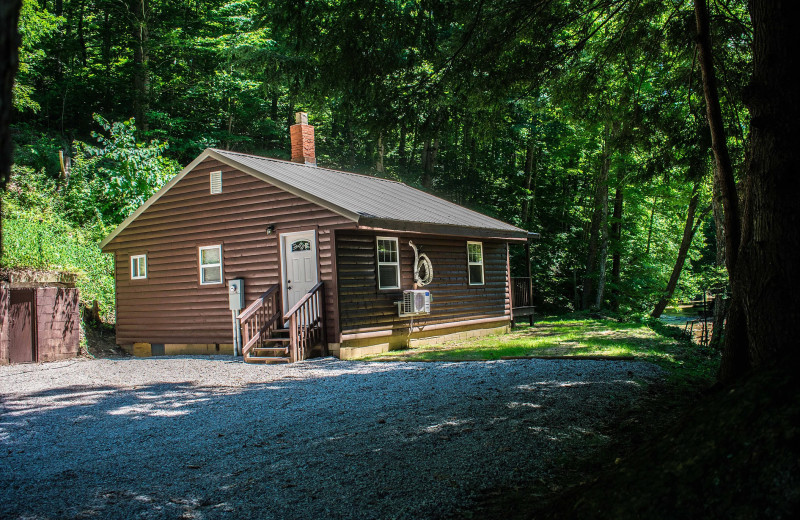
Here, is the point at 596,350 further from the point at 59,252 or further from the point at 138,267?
the point at 59,252

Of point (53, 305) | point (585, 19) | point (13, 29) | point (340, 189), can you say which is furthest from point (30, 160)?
point (13, 29)

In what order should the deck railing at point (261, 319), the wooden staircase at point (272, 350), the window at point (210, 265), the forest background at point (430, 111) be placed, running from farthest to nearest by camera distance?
1. the window at point (210, 265)
2. the deck railing at point (261, 319)
3. the wooden staircase at point (272, 350)
4. the forest background at point (430, 111)

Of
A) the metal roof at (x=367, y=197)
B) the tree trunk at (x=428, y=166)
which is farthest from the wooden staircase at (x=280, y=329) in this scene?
the tree trunk at (x=428, y=166)

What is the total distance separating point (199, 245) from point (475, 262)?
24.2 feet

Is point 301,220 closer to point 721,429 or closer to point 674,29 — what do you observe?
point 674,29

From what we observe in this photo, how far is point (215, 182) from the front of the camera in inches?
562

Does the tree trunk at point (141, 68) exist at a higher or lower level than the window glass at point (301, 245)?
higher

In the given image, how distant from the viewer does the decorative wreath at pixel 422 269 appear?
13.9 meters

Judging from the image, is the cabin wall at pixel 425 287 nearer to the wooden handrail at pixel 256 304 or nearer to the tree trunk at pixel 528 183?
the wooden handrail at pixel 256 304

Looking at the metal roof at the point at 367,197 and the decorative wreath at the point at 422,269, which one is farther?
the decorative wreath at the point at 422,269

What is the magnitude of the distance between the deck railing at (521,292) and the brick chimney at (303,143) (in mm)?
7647

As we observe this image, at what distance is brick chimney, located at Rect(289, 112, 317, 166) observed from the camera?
654 inches

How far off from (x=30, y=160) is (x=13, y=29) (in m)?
25.3

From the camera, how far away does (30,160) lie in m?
23.0
